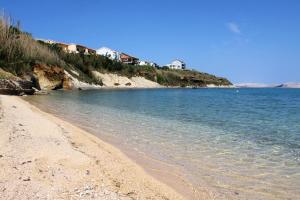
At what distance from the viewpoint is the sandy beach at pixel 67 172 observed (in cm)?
582

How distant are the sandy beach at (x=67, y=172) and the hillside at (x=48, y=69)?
86.1 ft

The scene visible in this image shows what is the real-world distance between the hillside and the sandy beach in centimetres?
2624

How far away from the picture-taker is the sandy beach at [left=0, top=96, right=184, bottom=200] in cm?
582

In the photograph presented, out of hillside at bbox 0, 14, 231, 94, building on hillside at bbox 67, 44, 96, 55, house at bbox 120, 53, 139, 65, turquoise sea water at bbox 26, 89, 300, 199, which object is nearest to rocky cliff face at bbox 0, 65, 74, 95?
hillside at bbox 0, 14, 231, 94

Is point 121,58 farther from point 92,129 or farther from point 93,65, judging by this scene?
point 92,129

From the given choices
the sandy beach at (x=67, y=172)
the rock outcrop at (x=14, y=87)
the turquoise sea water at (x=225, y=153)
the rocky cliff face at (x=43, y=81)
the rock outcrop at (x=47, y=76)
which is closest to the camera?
the sandy beach at (x=67, y=172)

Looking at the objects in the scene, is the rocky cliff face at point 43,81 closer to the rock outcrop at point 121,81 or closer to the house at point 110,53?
the rock outcrop at point 121,81

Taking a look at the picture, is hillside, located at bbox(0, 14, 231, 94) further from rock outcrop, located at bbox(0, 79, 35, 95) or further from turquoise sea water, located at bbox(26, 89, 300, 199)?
turquoise sea water, located at bbox(26, 89, 300, 199)

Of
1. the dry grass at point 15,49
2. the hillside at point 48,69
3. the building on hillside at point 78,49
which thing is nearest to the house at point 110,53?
the building on hillside at point 78,49

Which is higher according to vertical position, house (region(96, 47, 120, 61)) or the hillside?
house (region(96, 47, 120, 61))

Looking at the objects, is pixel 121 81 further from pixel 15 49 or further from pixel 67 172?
pixel 67 172

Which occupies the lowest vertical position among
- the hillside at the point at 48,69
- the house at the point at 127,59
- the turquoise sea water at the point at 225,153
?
the turquoise sea water at the point at 225,153

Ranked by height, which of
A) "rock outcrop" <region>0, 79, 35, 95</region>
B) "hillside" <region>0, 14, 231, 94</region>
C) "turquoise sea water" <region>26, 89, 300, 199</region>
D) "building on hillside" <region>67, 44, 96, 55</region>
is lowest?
"turquoise sea water" <region>26, 89, 300, 199</region>

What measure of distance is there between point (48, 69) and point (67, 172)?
60816mm
